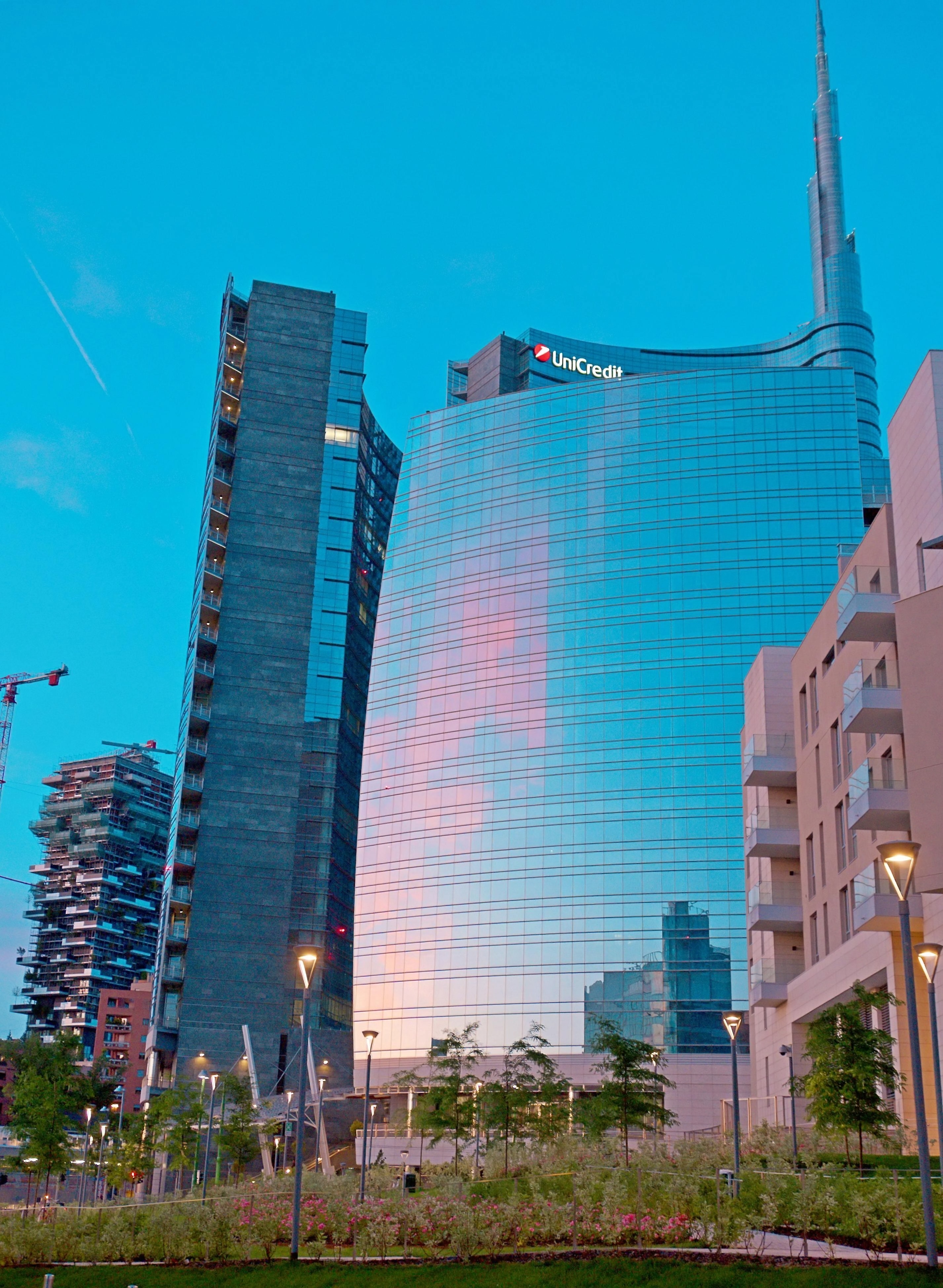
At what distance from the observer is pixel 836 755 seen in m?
64.5

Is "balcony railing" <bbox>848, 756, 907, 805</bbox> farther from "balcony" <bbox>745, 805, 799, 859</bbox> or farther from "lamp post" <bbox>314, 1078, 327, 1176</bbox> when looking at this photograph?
"lamp post" <bbox>314, 1078, 327, 1176</bbox>

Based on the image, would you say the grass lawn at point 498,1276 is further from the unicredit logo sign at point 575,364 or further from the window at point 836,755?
the unicredit logo sign at point 575,364

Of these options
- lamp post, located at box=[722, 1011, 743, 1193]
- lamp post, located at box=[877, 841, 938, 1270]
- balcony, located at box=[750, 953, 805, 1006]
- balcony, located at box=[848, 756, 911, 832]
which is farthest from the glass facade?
lamp post, located at box=[877, 841, 938, 1270]

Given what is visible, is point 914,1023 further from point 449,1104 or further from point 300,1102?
point 449,1104

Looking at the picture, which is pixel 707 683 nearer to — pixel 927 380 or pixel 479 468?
pixel 479 468

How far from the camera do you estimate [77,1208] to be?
4025 centimetres

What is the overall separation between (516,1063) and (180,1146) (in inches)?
1127

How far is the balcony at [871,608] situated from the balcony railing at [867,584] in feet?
0.05

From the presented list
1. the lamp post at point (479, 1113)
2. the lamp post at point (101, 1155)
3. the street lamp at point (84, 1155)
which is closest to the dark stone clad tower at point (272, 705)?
the lamp post at point (101, 1155)

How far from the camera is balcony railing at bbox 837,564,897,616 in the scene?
53.9 m

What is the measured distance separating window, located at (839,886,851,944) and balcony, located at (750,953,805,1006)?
29.4 ft

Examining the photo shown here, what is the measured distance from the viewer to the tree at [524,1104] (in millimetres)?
64875

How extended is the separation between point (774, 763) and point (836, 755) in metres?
8.54

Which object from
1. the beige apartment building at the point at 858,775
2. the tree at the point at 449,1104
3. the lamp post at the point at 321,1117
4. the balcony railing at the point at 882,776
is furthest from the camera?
the tree at the point at 449,1104
